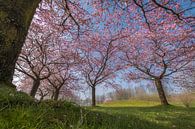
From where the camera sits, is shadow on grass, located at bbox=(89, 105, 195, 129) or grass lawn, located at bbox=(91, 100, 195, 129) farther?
shadow on grass, located at bbox=(89, 105, 195, 129)

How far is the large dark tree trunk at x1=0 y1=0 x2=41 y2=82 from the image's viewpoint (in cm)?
541

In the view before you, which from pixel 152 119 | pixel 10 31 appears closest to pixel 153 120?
pixel 152 119

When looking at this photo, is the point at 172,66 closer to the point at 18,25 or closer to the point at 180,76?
the point at 180,76

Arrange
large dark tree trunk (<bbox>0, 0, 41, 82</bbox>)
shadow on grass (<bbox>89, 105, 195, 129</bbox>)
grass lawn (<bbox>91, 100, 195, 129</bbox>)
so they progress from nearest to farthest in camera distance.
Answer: grass lawn (<bbox>91, 100, 195, 129</bbox>) < shadow on grass (<bbox>89, 105, 195, 129</bbox>) < large dark tree trunk (<bbox>0, 0, 41, 82</bbox>)

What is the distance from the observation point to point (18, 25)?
223 inches

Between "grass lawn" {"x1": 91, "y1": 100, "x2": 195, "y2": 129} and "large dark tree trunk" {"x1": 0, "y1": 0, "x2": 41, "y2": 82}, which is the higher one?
"large dark tree trunk" {"x1": 0, "y1": 0, "x2": 41, "y2": 82}

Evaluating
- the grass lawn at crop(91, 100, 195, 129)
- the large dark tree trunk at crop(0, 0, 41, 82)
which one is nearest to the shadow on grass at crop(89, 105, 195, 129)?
the grass lawn at crop(91, 100, 195, 129)

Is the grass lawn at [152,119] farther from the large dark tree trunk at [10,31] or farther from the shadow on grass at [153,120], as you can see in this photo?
the large dark tree trunk at [10,31]

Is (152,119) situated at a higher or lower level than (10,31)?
lower

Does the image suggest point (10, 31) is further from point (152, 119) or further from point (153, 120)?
point (152, 119)

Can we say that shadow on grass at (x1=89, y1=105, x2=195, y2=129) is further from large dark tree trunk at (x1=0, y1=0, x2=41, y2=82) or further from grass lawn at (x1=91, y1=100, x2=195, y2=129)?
large dark tree trunk at (x1=0, y1=0, x2=41, y2=82)

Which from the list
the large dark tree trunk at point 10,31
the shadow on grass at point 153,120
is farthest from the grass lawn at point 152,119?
the large dark tree trunk at point 10,31

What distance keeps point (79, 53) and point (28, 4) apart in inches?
917

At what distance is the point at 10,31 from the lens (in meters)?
5.53
